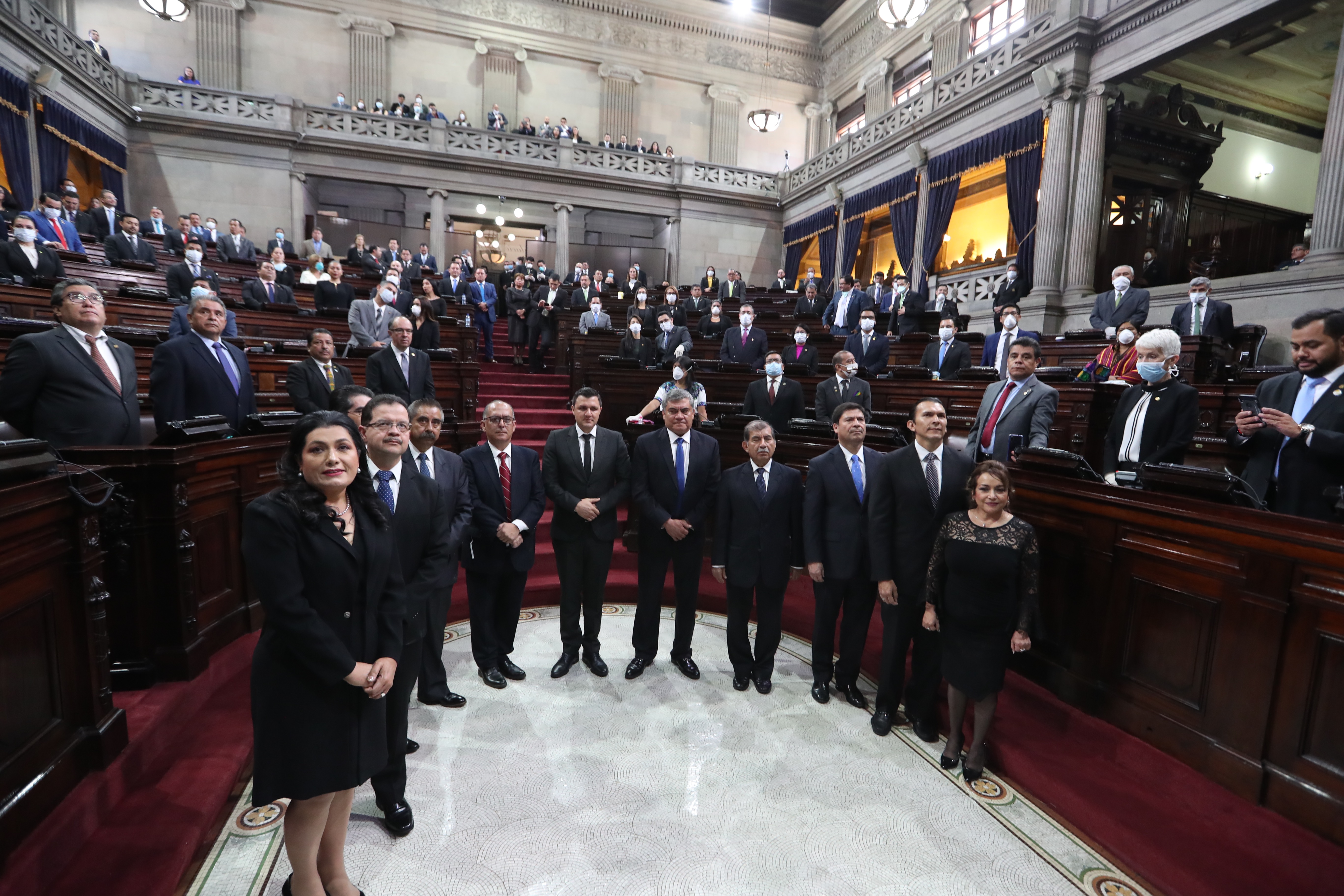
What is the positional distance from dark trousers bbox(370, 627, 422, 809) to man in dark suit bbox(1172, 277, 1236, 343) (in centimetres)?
675

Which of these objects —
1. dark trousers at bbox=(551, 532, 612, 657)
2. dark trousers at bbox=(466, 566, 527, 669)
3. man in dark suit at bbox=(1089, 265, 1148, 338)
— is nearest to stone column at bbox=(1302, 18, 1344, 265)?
man in dark suit at bbox=(1089, 265, 1148, 338)

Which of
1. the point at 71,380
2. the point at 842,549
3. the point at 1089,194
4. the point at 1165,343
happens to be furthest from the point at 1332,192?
the point at 71,380

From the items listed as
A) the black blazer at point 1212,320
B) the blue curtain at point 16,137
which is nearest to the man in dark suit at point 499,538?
the black blazer at point 1212,320

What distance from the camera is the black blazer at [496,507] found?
2.83 meters

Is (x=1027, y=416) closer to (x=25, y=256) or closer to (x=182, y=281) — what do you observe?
(x=182, y=281)

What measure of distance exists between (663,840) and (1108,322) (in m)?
7.09

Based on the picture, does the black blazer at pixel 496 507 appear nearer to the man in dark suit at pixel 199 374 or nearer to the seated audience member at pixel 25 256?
the man in dark suit at pixel 199 374

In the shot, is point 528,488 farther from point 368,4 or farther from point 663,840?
point 368,4

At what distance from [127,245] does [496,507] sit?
25.5 ft

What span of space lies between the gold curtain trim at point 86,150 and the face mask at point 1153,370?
574 inches

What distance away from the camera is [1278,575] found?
1.82m

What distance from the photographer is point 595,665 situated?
301 centimetres

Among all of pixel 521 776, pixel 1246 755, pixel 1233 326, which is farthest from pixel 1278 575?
pixel 1233 326

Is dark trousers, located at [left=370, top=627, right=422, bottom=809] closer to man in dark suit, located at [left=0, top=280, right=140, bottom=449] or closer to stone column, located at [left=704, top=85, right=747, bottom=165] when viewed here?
man in dark suit, located at [left=0, top=280, right=140, bottom=449]
